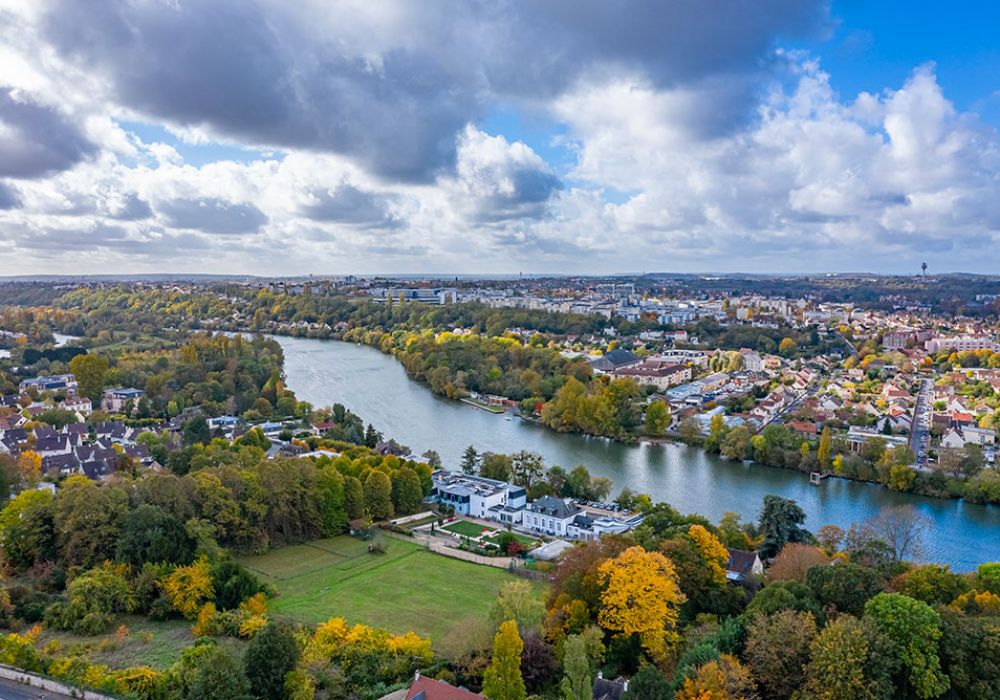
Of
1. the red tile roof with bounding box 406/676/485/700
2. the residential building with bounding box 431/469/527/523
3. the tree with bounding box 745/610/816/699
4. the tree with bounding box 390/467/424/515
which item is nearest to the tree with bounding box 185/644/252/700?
the red tile roof with bounding box 406/676/485/700

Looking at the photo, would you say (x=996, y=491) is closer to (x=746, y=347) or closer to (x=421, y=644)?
(x=421, y=644)

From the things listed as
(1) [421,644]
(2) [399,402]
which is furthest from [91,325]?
(1) [421,644]

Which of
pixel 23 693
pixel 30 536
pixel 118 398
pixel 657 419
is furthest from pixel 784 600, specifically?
pixel 118 398

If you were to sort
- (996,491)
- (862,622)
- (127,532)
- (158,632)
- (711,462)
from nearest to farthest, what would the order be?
(862,622) < (158,632) < (127,532) < (996,491) < (711,462)

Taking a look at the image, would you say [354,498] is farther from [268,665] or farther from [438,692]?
[438,692]

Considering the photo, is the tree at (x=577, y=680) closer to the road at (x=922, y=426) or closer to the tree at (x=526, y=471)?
the tree at (x=526, y=471)

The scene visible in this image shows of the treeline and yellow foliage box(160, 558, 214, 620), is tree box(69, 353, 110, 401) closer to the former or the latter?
yellow foliage box(160, 558, 214, 620)
